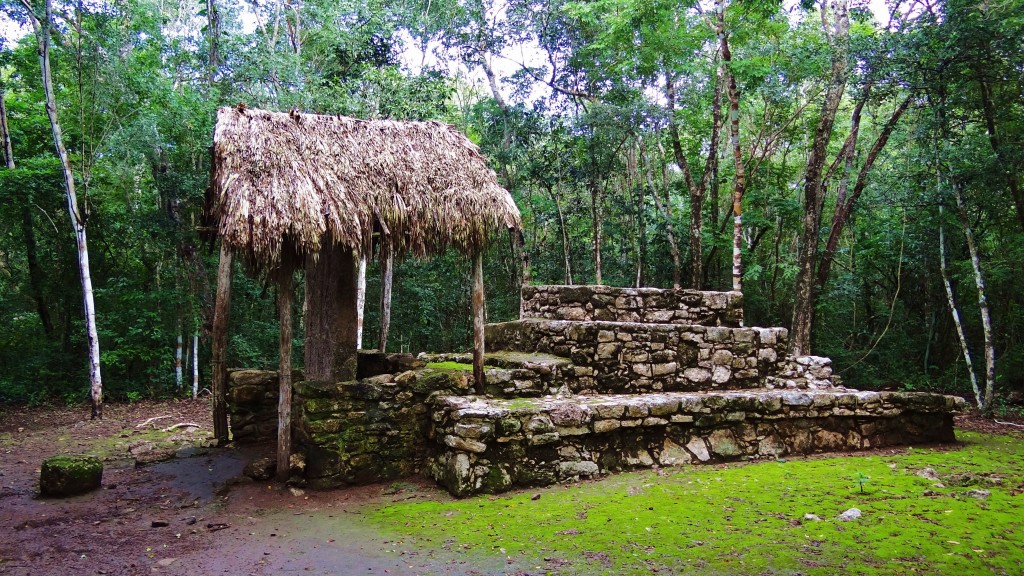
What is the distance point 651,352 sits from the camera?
714 cm

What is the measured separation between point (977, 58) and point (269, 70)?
1308cm

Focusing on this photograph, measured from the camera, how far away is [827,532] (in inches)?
153

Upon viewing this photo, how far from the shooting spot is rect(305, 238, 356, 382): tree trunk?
6344 mm

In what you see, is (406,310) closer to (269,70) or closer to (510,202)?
(269,70)

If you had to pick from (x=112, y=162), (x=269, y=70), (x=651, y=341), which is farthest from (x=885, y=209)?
(x=112, y=162)

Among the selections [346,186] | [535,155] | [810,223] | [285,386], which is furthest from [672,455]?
[535,155]

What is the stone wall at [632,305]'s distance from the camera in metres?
7.83

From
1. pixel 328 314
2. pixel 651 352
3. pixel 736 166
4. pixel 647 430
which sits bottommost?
pixel 647 430

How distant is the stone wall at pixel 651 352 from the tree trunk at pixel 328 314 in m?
2.32

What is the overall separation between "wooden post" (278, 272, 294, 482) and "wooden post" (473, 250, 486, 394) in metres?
1.93

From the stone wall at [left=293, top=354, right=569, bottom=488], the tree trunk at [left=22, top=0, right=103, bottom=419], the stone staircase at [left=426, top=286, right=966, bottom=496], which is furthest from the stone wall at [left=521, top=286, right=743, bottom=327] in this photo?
the tree trunk at [left=22, top=0, right=103, bottom=419]

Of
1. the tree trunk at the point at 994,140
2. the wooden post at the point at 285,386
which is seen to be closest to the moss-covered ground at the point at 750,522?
the wooden post at the point at 285,386

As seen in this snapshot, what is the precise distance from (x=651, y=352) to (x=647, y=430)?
1441mm

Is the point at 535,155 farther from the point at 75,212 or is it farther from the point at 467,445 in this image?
the point at 467,445
